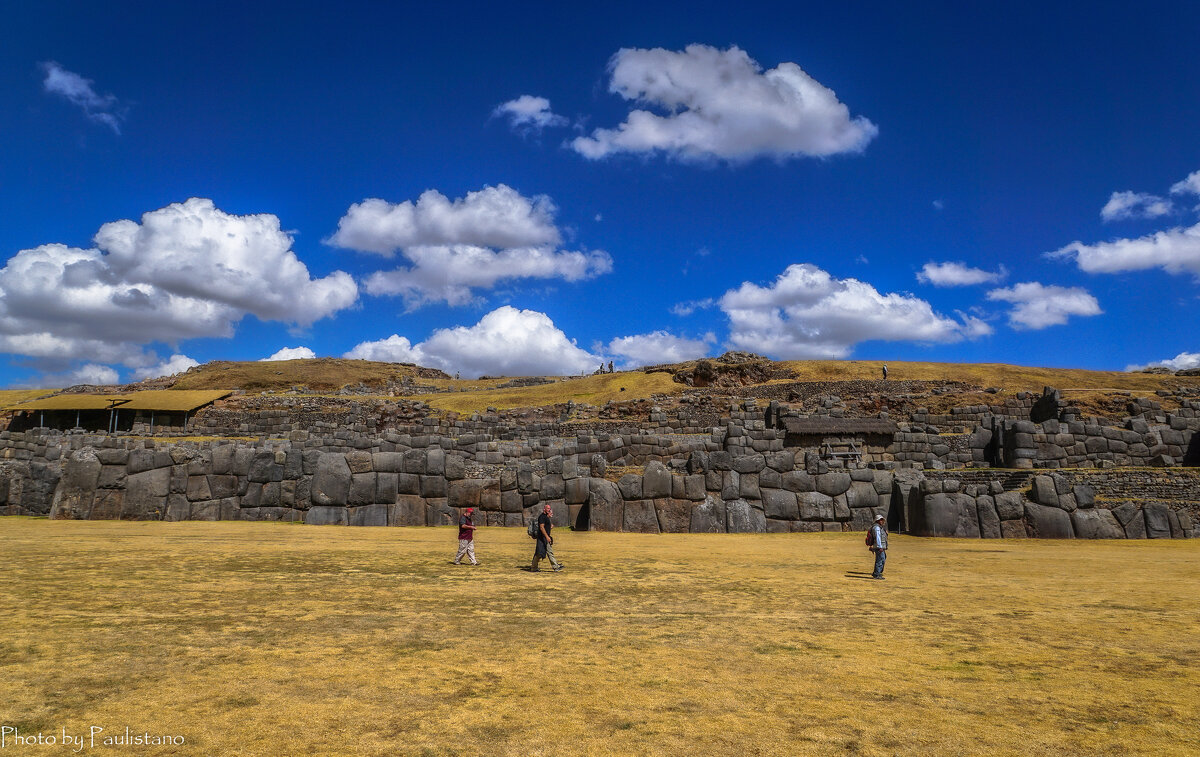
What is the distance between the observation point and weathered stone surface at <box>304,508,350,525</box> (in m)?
16.9

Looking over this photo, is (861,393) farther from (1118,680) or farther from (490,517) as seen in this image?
(1118,680)

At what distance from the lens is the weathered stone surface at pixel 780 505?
17688 mm

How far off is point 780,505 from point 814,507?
920 millimetres

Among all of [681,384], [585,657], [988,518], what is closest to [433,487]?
[585,657]

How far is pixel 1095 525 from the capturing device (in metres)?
16.7

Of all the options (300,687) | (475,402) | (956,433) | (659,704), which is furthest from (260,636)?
(475,402)

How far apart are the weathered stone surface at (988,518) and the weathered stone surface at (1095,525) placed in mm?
1734

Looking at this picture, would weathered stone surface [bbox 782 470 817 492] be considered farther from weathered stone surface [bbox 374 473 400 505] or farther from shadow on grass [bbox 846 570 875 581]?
weathered stone surface [bbox 374 473 400 505]


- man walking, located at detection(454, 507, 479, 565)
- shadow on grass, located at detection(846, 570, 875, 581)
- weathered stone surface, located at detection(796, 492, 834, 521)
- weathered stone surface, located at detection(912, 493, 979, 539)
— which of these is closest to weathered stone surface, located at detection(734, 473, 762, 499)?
weathered stone surface, located at detection(796, 492, 834, 521)

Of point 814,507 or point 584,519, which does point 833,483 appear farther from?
point 584,519

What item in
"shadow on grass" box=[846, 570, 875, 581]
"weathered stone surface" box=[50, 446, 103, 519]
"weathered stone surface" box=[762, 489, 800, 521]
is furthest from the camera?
"weathered stone surface" box=[762, 489, 800, 521]

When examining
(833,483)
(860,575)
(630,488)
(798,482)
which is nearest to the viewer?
(860,575)

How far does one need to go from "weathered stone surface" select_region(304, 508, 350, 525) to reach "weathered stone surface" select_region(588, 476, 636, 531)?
5864 mm

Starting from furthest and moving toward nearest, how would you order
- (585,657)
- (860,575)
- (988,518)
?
(988,518) → (860,575) → (585,657)
